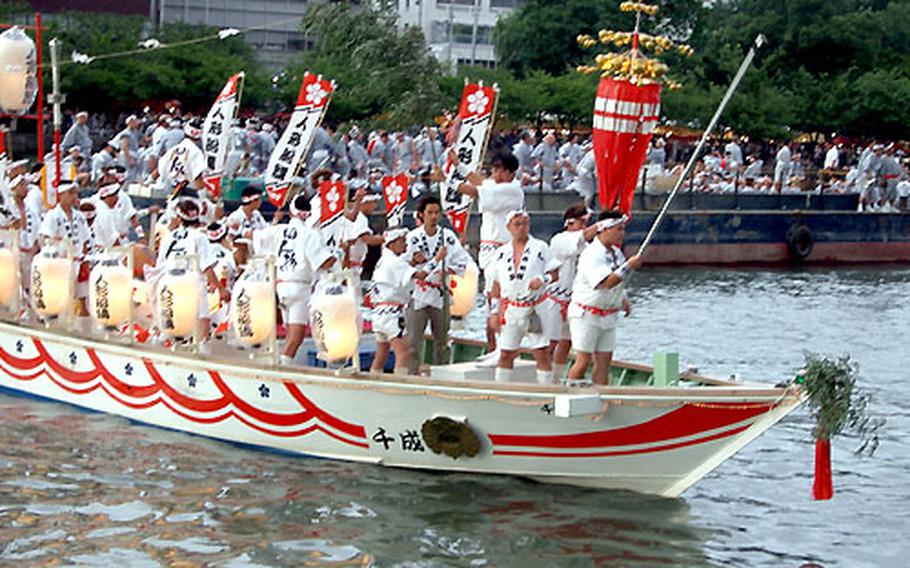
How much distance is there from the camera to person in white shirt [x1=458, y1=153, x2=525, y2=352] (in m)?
14.4

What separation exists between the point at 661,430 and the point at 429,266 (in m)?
2.79

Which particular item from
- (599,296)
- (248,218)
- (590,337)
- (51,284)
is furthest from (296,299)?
(248,218)

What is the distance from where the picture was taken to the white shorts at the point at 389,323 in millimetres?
13391

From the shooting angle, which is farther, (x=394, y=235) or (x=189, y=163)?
(x=189, y=163)

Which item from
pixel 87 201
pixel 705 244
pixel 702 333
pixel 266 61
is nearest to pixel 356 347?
pixel 87 201

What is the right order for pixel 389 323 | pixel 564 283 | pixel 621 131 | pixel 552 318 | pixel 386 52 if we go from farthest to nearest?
pixel 386 52
pixel 621 131
pixel 389 323
pixel 564 283
pixel 552 318

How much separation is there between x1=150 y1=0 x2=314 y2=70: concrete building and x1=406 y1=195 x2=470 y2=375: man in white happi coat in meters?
44.2

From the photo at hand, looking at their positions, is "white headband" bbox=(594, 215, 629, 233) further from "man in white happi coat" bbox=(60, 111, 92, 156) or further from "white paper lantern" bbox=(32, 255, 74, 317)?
"man in white happi coat" bbox=(60, 111, 92, 156)

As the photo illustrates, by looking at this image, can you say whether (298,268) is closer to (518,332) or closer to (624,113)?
(518,332)

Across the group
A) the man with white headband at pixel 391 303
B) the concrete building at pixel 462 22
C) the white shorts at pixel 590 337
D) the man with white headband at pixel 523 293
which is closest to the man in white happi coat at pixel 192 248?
the man with white headband at pixel 391 303

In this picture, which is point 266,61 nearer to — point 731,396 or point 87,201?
point 87,201

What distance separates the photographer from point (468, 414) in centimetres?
1253

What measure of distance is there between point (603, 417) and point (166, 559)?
338 cm

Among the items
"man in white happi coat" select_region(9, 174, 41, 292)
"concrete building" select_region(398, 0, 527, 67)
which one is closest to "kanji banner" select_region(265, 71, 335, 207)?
"man in white happi coat" select_region(9, 174, 41, 292)
